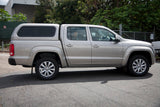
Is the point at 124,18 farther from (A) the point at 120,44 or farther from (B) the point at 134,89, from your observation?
(B) the point at 134,89

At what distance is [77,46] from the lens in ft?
19.8

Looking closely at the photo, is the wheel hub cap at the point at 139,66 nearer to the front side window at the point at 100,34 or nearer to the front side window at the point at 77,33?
the front side window at the point at 100,34

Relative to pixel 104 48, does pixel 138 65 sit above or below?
below

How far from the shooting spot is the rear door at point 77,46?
19.7 ft

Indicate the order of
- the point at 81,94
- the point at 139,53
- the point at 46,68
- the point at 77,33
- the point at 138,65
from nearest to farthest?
the point at 81,94 < the point at 46,68 < the point at 77,33 < the point at 138,65 < the point at 139,53

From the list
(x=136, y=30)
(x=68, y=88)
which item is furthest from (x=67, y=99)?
(x=136, y=30)

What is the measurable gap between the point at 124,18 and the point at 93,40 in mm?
11133

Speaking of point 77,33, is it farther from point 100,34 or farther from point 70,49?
point 100,34

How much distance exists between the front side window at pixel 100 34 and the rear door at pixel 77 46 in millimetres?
272

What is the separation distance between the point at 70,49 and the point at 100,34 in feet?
4.21

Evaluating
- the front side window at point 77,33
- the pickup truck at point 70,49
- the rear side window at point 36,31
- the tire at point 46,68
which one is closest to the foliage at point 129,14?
the pickup truck at point 70,49

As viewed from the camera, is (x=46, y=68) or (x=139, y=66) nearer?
(x=46, y=68)

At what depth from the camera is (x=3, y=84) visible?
5.52 meters

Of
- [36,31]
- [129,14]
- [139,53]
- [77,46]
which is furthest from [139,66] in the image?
[129,14]
